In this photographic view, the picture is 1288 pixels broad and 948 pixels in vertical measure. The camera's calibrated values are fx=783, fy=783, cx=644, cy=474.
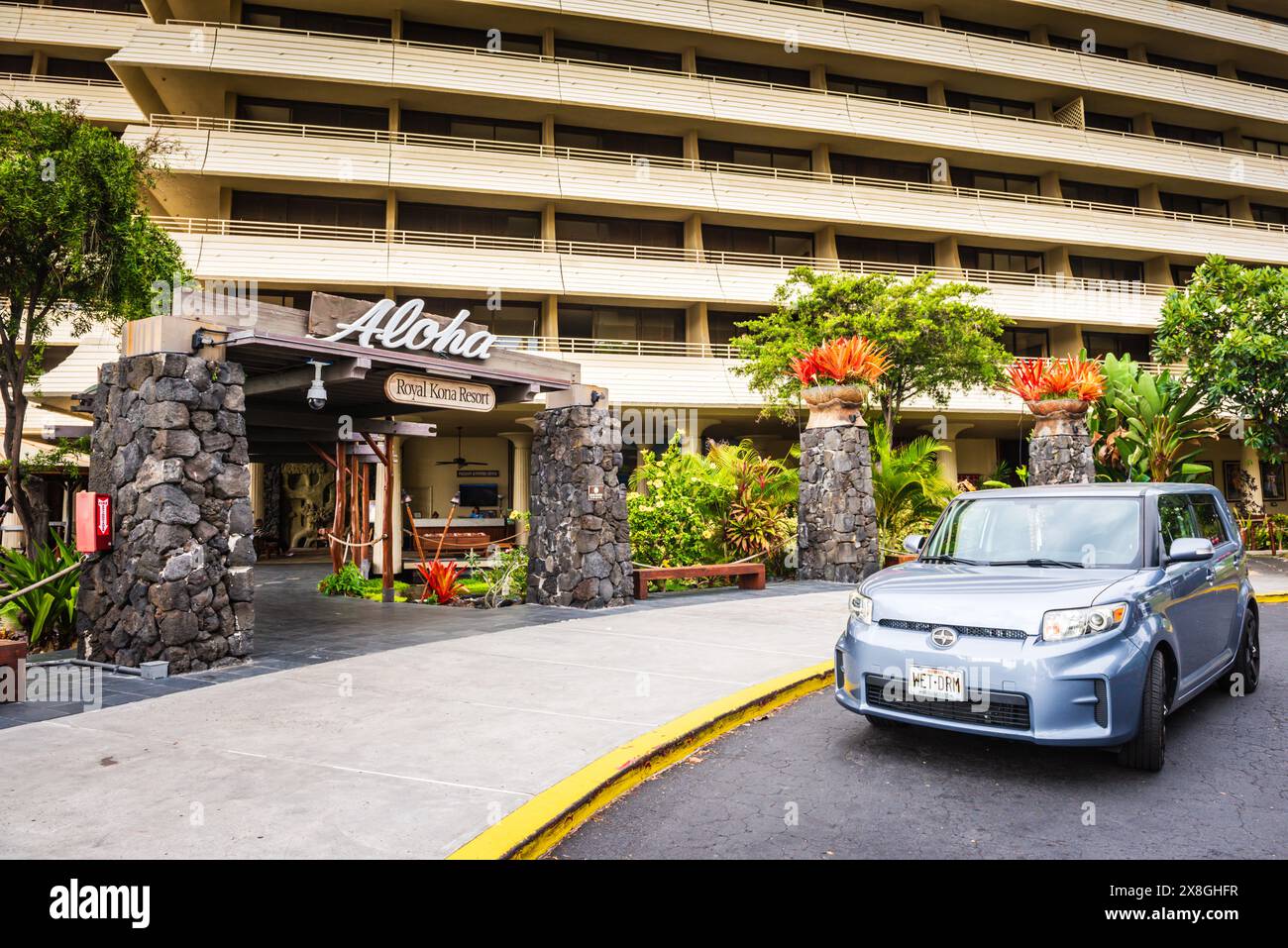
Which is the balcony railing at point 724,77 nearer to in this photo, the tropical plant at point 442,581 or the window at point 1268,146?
the window at point 1268,146

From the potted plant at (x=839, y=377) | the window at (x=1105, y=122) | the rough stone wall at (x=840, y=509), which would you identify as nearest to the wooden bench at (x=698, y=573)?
the rough stone wall at (x=840, y=509)

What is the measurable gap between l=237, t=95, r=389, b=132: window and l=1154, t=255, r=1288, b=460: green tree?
23.9 m

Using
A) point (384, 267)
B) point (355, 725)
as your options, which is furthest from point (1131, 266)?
point (355, 725)

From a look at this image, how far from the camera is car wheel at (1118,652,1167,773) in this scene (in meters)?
4.21

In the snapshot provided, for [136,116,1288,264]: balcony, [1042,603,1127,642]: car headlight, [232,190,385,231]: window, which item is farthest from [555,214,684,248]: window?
[1042,603,1127,642]: car headlight

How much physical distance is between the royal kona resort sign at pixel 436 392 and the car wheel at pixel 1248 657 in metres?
8.31

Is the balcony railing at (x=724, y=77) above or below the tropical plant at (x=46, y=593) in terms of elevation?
above

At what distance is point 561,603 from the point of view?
11.6m

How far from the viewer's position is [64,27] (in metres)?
24.7

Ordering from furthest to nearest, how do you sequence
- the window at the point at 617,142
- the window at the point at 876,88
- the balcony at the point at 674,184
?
1. the window at the point at 876,88
2. the window at the point at 617,142
3. the balcony at the point at 674,184

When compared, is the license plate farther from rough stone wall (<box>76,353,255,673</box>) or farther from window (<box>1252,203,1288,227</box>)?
window (<box>1252,203,1288,227</box>)

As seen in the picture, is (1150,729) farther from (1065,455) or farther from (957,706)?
(1065,455)

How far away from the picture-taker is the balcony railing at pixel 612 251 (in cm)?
2339
